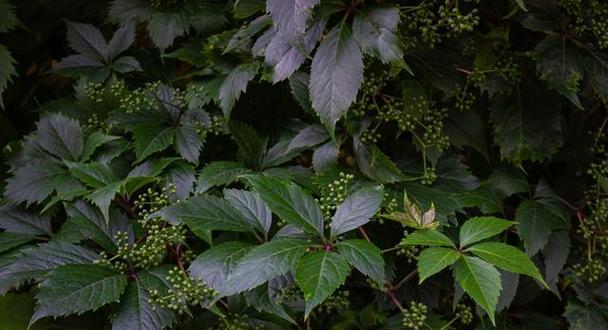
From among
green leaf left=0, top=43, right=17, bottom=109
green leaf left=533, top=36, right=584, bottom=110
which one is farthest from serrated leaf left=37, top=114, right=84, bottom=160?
green leaf left=533, top=36, right=584, bottom=110

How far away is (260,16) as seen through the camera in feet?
5.28

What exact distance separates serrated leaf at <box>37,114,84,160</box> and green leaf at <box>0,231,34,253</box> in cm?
22

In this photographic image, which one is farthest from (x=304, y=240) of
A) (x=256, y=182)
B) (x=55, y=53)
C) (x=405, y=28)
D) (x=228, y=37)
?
(x=55, y=53)

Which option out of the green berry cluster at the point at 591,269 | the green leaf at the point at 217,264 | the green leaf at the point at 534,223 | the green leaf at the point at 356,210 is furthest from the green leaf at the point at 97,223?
the green berry cluster at the point at 591,269

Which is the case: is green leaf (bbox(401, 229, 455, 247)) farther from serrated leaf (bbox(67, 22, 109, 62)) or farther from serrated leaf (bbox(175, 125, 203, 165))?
serrated leaf (bbox(67, 22, 109, 62))

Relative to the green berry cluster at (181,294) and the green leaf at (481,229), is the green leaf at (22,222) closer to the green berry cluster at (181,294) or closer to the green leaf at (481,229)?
the green berry cluster at (181,294)

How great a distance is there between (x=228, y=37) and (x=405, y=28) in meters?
0.45

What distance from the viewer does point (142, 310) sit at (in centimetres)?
131

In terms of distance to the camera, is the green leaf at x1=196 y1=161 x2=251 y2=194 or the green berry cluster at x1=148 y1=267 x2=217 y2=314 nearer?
the green berry cluster at x1=148 y1=267 x2=217 y2=314

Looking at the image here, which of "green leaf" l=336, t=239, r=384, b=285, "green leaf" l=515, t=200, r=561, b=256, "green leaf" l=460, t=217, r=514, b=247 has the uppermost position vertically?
"green leaf" l=336, t=239, r=384, b=285

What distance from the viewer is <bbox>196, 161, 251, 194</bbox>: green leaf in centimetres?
147

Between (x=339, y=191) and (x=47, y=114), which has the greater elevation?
(x=47, y=114)

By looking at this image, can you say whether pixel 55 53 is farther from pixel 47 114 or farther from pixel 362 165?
pixel 362 165

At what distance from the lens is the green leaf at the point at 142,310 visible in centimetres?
130
